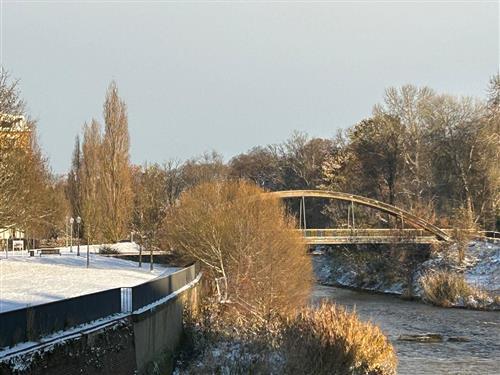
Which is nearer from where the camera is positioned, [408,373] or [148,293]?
[148,293]

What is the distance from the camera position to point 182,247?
32.8 metres

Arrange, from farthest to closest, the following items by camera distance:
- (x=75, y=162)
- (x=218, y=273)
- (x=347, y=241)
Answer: (x=75, y=162) < (x=347, y=241) < (x=218, y=273)

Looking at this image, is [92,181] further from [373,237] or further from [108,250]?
[373,237]

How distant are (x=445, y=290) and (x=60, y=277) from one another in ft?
69.8

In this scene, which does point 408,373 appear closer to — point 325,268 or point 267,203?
point 267,203

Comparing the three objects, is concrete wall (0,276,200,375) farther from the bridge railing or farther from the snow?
the bridge railing

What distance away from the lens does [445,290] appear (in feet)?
126

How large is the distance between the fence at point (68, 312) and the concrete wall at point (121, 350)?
1.11ft

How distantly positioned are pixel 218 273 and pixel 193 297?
5287 mm

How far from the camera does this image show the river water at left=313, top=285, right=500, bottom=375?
71.1 feet

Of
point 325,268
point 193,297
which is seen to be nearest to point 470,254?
point 325,268

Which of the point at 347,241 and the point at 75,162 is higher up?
the point at 75,162

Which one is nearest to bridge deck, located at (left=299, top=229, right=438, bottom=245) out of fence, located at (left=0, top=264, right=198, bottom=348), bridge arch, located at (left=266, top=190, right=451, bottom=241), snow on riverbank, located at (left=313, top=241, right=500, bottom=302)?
bridge arch, located at (left=266, top=190, right=451, bottom=241)

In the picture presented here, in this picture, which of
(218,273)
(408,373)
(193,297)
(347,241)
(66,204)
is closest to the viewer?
(408,373)
